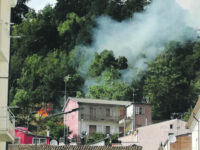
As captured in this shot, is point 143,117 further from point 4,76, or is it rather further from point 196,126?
point 4,76

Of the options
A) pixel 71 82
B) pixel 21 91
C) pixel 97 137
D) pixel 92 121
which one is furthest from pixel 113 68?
pixel 97 137

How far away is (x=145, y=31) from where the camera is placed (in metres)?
183

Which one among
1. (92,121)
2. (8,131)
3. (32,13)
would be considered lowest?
(8,131)

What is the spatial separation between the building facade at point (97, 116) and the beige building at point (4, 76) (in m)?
89.4

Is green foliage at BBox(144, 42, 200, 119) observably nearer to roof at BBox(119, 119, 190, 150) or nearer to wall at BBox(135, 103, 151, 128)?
wall at BBox(135, 103, 151, 128)

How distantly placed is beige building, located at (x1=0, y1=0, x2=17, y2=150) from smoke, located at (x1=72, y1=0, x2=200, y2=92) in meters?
139

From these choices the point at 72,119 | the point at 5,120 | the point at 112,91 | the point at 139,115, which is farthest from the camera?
the point at 112,91

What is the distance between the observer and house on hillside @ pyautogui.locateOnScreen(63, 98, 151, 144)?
11519 cm

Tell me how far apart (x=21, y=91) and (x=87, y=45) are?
3154 centimetres

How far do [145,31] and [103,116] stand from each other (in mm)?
65919

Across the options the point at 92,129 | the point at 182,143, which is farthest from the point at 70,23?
the point at 182,143

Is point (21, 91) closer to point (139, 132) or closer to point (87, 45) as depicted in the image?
point (87, 45)

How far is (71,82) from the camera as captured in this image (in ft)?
489

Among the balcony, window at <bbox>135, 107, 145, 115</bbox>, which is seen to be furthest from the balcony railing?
the balcony
